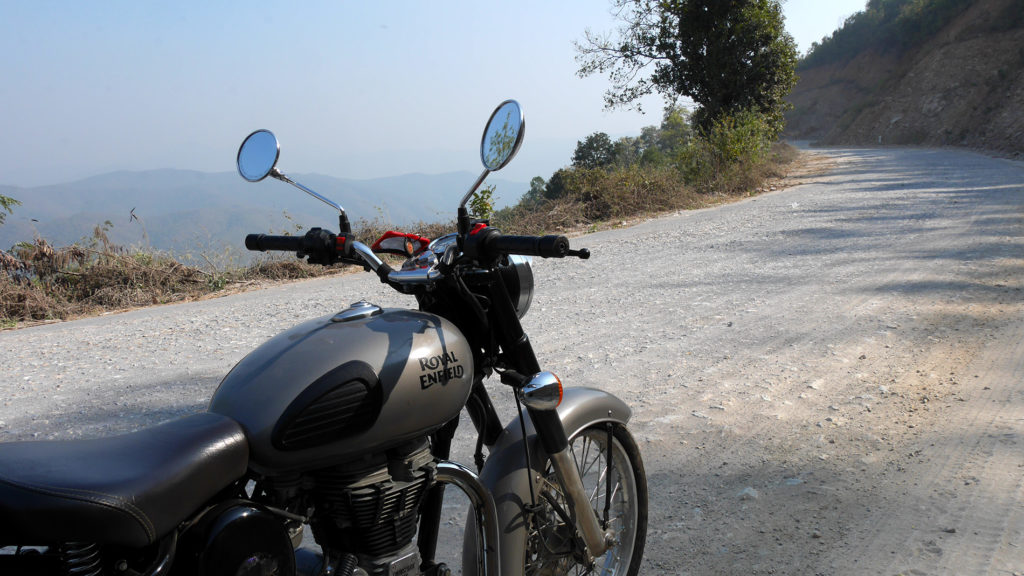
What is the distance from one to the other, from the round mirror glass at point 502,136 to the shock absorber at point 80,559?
45.8 inches

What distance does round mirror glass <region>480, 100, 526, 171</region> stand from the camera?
179 cm

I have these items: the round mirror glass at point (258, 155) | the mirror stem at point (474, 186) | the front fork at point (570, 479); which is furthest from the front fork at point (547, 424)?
the round mirror glass at point (258, 155)

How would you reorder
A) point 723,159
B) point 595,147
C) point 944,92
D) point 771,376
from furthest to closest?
point 944,92
point 595,147
point 723,159
point 771,376

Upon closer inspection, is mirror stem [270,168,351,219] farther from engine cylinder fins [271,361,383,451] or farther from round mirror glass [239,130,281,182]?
engine cylinder fins [271,361,383,451]

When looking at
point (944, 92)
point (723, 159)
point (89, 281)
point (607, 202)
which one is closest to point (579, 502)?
point (89, 281)

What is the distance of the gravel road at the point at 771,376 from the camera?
2.81m

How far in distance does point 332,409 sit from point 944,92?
1811 inches

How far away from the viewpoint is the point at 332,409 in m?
1.55

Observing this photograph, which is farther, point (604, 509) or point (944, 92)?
point (944, 92)

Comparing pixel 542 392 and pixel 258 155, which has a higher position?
pixel 258 155

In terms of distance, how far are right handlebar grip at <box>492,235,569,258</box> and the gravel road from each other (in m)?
1.49

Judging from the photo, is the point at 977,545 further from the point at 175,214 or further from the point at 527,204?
the point at 175,214

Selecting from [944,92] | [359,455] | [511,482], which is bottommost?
[511,482]

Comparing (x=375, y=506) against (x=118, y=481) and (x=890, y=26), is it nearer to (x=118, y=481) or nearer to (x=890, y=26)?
(x=118, y=481)
